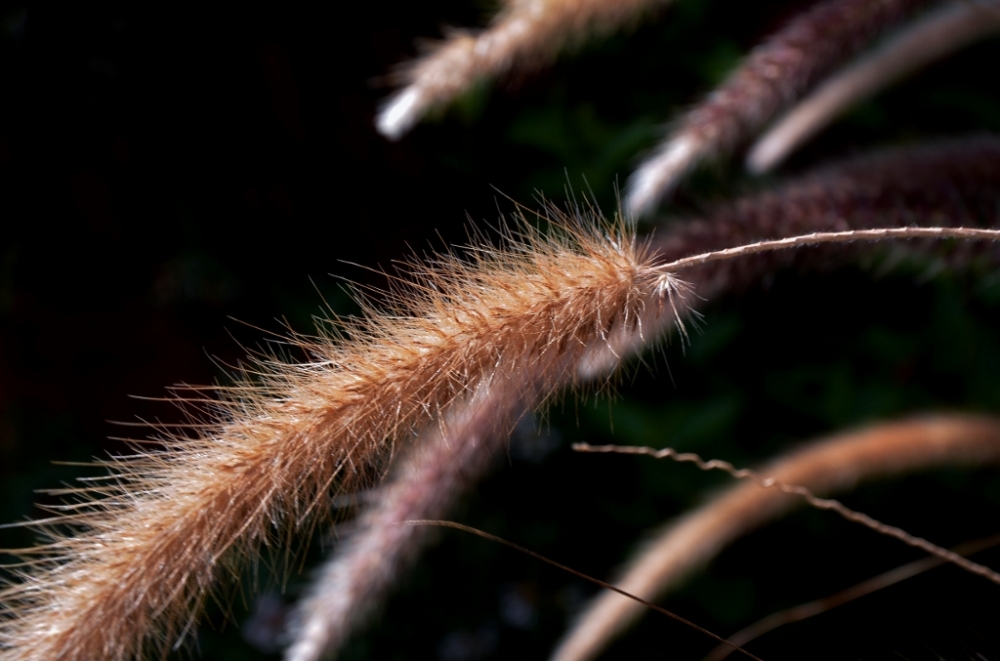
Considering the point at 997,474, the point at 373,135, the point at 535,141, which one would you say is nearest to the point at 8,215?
the point at 373,135

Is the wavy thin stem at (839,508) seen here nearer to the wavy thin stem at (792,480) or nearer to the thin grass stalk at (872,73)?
the wavy thin stem at (792,480)

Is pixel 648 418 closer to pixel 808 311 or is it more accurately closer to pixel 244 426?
pixel 808 311

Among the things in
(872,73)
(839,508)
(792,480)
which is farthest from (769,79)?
(839,508)

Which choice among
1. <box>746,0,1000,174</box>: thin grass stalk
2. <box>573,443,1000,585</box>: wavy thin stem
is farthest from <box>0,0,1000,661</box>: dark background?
<box>573,443,1000,585</box>: wavy thin stem

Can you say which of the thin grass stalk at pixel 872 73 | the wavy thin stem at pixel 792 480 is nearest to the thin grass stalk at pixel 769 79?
the thin grass stalk at pixel 872 73

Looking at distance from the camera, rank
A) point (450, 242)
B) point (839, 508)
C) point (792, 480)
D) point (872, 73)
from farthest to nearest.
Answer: point (450, 242), point (872, 73), point (792, 480), point (839, 508)

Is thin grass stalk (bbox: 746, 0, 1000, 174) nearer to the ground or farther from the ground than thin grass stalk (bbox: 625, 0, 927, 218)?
nearer to the ground

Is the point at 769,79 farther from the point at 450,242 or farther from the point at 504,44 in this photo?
the point at 450,242

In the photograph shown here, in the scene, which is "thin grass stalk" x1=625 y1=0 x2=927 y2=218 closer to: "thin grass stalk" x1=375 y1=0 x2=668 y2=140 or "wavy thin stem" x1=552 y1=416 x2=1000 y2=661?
"thin grass stalk" x1=375 y1=0 x2=668 y2=140
